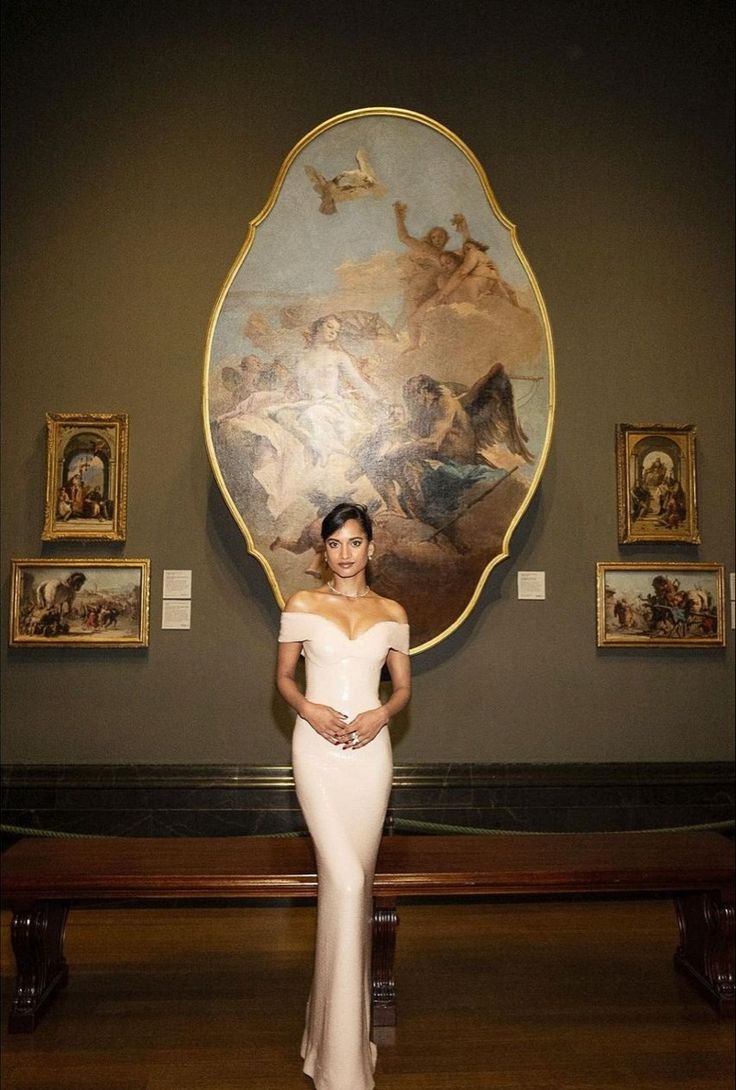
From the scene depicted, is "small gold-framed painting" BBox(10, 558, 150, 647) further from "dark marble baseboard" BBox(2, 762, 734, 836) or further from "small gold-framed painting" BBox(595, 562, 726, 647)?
"small gold-framed painting" BBox(595, 562, 726, 647)

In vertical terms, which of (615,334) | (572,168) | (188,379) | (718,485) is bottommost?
(718,485)

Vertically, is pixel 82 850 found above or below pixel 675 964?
above

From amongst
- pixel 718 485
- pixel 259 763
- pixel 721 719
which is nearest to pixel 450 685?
pixel 259 763

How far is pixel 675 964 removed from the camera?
16.1ft

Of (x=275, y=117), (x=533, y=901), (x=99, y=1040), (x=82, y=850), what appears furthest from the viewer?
(x=275, y=117)

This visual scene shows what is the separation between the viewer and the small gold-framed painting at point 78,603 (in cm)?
611

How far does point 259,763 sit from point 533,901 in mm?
2067

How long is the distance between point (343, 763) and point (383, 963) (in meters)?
1.19

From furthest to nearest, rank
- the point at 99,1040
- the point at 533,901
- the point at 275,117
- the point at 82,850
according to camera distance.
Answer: the point at 275,117, the point at 533,901, the point at 82,850, the point at 99,1040

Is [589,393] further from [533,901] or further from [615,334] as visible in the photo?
[533,901]

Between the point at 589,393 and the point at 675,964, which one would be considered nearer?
the point at 675,964

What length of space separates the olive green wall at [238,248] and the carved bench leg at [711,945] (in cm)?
166

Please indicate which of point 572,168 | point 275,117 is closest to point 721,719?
point 572,168

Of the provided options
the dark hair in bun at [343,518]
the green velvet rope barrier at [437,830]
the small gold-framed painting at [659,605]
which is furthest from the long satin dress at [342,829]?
the small gold-framed painting at [659,605]
